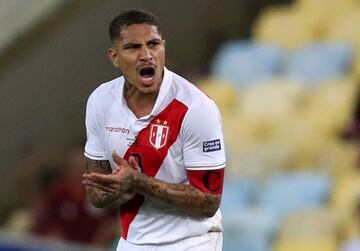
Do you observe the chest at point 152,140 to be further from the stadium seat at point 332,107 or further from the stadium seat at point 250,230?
the stadium seat at point 332,107

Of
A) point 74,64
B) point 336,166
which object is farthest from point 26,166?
point 336,166

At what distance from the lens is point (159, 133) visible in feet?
11.7

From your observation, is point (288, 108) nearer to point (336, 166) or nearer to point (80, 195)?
point (336, 166)

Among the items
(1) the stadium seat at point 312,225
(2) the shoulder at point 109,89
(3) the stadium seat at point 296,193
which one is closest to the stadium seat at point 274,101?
(3) the stadium seat at point 296,193

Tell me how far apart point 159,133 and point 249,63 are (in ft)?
14.0

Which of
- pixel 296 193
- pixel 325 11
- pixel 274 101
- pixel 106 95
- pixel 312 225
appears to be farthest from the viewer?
pixel 325 11

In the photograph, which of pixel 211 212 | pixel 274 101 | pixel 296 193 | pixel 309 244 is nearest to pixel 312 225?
pixel 309 244

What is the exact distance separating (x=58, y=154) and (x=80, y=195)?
945mm

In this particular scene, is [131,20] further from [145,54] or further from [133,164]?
[133,164]

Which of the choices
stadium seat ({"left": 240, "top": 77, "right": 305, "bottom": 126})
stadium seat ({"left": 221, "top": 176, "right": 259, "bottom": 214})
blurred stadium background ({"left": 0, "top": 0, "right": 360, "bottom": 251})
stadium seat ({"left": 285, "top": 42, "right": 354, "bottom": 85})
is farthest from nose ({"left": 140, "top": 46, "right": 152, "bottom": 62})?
stadium seat ({"left": 285, "top": 42, "right": 354, "bottom": 85})

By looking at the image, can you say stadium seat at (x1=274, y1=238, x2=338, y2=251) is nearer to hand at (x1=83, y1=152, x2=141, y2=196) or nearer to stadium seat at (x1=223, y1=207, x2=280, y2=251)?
stadium seat at (x1=223, y1=207, x2=280, y2=251)

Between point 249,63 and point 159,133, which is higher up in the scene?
point 159,133

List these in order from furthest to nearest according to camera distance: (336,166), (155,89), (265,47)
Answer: (265,47) → (336,166) → (155,89)

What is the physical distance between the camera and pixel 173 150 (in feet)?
11.8
